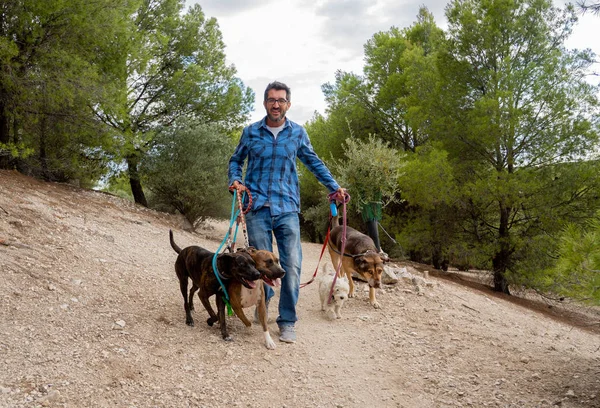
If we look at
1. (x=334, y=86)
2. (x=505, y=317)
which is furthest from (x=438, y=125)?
(x=334, y=86)

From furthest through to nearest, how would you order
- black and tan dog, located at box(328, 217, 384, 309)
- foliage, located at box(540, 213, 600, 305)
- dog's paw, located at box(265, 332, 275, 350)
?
1. black and tan dog, located at box(328, 217, 384, 309)
2. dog's paw, located at box(265, 332, 275, 350)
3. foliage, located at box(540, 213, 600, 305)

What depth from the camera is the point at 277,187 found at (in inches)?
180

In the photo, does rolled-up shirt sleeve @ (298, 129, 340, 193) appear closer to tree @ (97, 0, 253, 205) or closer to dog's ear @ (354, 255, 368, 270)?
dog's ear @ (354, 255, 368, 270)

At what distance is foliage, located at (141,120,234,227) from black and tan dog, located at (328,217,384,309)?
8.78 metres

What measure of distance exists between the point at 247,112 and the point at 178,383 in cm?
1574

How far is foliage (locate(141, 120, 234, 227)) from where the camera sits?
1473 centimetres

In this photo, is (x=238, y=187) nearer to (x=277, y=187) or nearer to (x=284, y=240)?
(x=277, y=187)

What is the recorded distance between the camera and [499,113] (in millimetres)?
12188

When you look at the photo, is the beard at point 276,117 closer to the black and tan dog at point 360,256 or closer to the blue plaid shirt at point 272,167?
the blue plaid shirt at point 272,167

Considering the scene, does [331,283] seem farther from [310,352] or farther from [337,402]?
[337,402]

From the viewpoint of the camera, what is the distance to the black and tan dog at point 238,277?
13.1 ft

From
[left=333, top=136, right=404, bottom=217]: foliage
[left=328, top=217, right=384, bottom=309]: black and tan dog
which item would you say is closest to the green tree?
[left=333, top=136, right=404, bottom=217]: foliage

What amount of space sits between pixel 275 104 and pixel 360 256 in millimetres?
2171

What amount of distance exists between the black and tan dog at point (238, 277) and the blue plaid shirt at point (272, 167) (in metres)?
0.64
